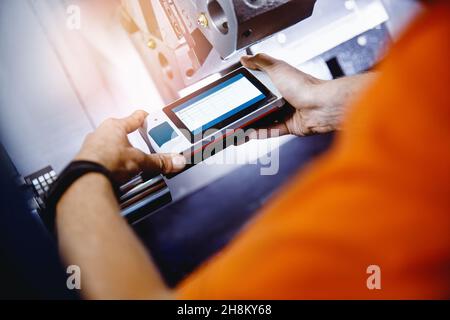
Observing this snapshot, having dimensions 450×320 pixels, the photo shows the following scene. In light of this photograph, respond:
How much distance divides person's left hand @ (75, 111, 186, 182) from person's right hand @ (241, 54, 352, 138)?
0.35 meters

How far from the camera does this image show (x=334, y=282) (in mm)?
365

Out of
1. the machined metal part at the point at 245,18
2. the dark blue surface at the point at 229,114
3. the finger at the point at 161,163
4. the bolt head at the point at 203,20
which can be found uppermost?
the bolt head at the point at 203,20

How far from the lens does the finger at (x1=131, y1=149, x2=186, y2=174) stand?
727 millimetres

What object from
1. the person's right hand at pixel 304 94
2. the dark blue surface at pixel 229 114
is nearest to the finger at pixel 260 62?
the person's right hand at pixel 304 94

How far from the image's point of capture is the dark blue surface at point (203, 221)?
→ 1.62 metres

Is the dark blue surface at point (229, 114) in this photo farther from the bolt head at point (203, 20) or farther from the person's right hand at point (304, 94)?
the bolt head at point (203, 20)

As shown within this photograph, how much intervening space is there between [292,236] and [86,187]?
0.37 m

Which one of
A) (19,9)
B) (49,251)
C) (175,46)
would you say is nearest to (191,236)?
(49,251)

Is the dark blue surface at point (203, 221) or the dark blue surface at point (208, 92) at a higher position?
the dark blue surface at point (208, 92)

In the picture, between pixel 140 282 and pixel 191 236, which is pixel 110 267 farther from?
pixel 191 236

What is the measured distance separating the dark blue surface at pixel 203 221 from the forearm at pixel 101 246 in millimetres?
985

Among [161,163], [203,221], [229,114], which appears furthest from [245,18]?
[203,221]

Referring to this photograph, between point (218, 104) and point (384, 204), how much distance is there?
1.87 feet

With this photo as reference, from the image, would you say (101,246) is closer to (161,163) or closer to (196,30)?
(161,163)
